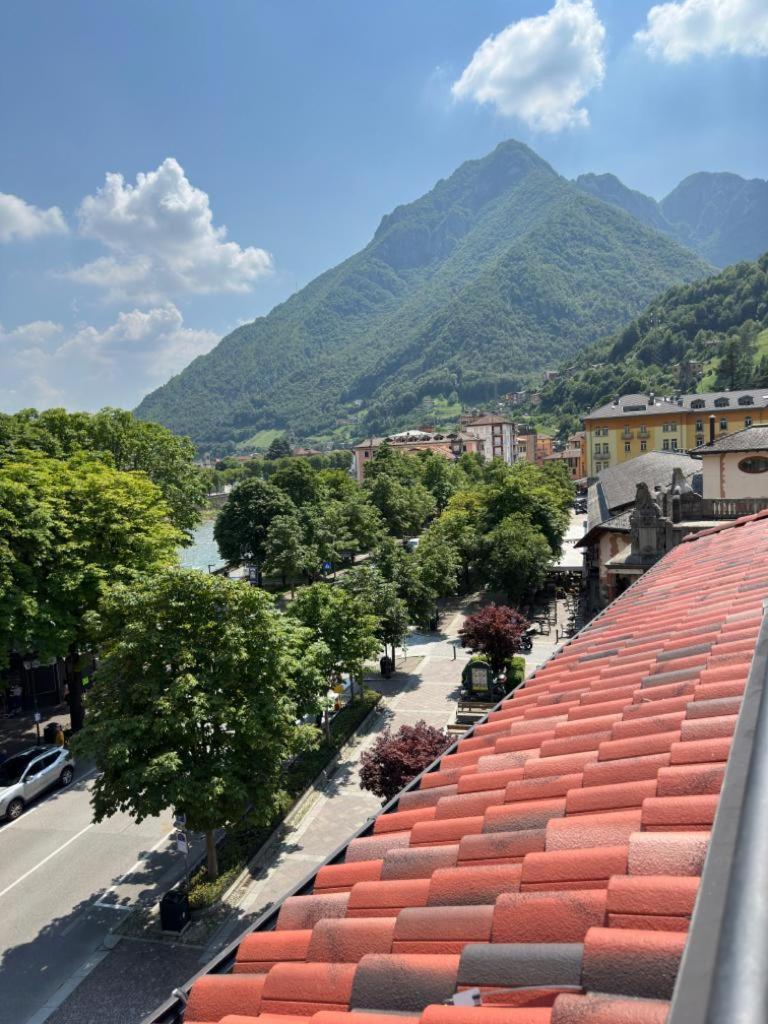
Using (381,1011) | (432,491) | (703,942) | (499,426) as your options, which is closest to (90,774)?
(381,1011)

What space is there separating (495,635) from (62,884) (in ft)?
54.5

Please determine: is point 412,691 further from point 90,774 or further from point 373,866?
point 373,866

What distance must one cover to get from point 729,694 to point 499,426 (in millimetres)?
141668

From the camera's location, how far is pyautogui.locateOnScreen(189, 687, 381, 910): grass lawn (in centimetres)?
1423

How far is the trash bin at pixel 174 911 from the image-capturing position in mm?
13344

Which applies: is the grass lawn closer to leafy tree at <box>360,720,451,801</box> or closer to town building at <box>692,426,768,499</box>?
leafy tree at <box>360,720,451,801</box>

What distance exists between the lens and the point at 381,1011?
2812mm

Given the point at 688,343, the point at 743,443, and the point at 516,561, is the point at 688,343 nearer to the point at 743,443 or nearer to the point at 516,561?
the point at 516,561

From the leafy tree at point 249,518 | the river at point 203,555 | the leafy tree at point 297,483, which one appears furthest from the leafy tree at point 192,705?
the river at point 203,555

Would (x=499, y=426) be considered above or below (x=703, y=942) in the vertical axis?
above

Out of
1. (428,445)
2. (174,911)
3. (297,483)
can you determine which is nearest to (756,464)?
(174,911)

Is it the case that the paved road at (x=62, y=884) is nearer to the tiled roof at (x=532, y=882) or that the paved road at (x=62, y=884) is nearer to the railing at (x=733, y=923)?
the tiled roof at (x=532, y=882)

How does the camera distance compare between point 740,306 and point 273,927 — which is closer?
point 273,927

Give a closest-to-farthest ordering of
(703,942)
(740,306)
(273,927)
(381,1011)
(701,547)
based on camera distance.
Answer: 1. (703,942)
2. (381,1011)
3. (273,927)
4. (701,547)
5. (740,306)
